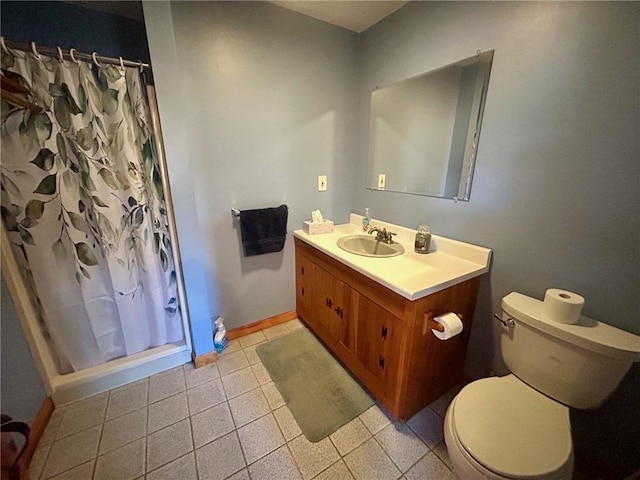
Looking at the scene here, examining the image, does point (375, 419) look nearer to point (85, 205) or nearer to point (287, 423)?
point (287, 423)

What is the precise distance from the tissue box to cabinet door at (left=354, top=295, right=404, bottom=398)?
0.67 metres

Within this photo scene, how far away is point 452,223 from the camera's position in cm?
146

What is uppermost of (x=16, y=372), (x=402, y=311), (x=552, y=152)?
(x=552, y=152)

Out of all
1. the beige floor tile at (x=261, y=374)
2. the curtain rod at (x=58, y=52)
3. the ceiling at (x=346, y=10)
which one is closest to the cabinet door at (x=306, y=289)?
the beige floor tile at (x=261, y=374)

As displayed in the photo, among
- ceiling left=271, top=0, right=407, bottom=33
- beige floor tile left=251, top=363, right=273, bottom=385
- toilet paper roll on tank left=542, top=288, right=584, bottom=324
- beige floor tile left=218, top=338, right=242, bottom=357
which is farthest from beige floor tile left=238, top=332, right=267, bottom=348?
ceiling left=271, top=0, right=407, bottom=33

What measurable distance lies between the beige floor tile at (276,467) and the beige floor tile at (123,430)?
0.63 metres

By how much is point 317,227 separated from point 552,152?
1.33m

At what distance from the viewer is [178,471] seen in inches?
44.4

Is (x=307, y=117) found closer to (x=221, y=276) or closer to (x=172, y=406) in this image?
(x=221, y=276)

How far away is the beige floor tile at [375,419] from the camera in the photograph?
1.32 m

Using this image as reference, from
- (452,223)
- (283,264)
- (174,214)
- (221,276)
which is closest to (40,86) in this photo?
(174,214)

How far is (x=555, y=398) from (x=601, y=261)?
1.88 ft

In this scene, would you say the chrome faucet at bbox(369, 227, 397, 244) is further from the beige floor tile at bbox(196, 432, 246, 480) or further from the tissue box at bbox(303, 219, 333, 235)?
the beige floor tile at bbox(196, 432, 246, 480)

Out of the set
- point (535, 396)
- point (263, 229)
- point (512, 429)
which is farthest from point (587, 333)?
point (263, 229)
